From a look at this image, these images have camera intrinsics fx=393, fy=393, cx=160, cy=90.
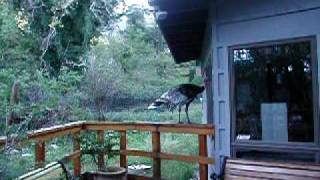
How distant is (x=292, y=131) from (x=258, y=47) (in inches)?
32.8

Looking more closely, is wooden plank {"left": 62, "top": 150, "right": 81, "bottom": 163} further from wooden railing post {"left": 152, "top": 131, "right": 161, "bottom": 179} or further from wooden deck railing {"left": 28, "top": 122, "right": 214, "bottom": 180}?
wooden railing post {"left": 152, "top": 131, "right": 161, "bottom": 179}

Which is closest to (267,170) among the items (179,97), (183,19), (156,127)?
(156,127)

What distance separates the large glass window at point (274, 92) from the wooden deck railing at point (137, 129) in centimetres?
75

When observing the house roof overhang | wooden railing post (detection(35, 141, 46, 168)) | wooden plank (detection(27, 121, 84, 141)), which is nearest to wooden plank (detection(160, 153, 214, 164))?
wooden plank (detection(27, 121, 84, 141))

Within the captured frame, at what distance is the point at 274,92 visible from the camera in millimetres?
3568

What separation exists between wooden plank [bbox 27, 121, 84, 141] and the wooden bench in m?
2.00

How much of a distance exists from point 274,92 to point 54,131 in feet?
8.54

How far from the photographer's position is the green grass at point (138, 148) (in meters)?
3.67

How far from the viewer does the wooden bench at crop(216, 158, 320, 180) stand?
324 centimetres

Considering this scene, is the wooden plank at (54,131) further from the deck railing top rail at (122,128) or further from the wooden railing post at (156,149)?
the wooden railing post at (156,149)

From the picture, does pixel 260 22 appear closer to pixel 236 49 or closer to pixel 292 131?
pixel 236 49

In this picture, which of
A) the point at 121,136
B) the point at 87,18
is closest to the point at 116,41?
the point at 87,18

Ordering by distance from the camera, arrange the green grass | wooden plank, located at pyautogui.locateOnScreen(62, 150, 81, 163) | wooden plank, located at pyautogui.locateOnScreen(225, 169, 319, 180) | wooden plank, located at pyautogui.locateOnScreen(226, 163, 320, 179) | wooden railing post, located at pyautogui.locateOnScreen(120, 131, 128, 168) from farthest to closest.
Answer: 1. wooden railing post, located at pyautogui.locateOnScreen(120, 131, 128, 168)
2. wooden plank, located at pyautogui.locateOnScreen(62, 150, 81, 163)
3. the green grass
4. wooden plank, located at pyautogui.locateOnScreen(225, 169, 319, 180)
5. wooden plank, located at pyautogui.locateOnScreen(226, 163, 320, 179)

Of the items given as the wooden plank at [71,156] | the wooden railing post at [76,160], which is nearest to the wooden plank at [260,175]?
the wooden plank at [71,156]
